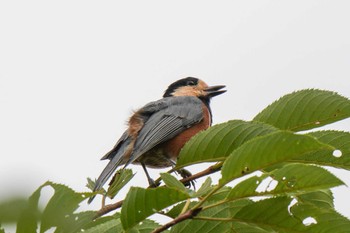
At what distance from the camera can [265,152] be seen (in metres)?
1.58

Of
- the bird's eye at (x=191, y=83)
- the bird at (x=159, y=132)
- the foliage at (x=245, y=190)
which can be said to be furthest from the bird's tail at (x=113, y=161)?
the bird's eye at (x=191, y=83)

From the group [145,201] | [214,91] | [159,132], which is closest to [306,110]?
[145,201]

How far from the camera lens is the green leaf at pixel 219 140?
77.9 inches

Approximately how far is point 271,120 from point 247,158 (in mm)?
635

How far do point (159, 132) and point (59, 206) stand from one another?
3.97m

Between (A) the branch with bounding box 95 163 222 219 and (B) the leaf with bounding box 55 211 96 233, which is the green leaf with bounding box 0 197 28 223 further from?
(A) the branch with bounding box 95 163 222 219

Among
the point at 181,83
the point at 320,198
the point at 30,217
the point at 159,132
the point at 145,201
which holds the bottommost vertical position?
the point at 159,132

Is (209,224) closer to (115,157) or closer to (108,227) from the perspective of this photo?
(108,227)

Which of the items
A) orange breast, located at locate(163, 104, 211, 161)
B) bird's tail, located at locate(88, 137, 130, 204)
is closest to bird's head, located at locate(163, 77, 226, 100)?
orange breast, located at locate(163, 104, 211, 161)

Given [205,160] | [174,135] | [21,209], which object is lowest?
[174,135]

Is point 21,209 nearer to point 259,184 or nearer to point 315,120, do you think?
point 259,184

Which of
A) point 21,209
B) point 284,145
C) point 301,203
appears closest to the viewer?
point 21,209

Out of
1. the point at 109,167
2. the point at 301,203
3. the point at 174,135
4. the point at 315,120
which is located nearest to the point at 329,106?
the point at 315,120

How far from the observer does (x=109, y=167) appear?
4062 mm
